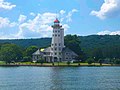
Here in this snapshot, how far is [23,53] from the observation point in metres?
154

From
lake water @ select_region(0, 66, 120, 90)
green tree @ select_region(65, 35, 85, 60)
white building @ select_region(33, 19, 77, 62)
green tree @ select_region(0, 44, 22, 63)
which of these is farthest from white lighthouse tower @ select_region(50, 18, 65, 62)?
lake water @ select_region(0, 66, 120, 90)

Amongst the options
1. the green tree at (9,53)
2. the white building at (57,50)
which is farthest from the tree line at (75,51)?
the white building at (57,50)

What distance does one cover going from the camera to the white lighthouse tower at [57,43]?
14238 cm

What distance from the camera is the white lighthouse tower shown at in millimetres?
142375

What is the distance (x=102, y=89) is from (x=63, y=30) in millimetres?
99486

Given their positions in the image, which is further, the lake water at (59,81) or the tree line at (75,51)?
the tree line at (75,51)

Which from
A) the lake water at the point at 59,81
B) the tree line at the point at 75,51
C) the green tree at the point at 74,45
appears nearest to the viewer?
the lake water at the point at 59,81

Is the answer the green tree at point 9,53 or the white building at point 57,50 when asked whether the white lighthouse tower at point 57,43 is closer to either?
the white building at point 57,50

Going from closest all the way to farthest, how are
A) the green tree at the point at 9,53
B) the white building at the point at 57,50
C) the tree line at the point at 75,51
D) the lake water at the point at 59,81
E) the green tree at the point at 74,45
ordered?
the lake water at the point at 59,81
the green tree at the point at 9,53
the tree line at the point at 75,51
the white building at the point at 57,50
the green tree at the point at 74,45

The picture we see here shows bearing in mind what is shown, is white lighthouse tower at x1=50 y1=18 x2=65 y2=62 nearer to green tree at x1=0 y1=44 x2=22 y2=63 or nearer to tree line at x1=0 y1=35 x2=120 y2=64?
tree line at x1=0 y1=35 x2=120 y2=64

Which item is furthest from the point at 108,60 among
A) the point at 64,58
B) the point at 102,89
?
the point at 102,89

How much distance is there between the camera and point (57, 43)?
468ft

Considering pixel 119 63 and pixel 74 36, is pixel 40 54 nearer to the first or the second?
pixel 74 36

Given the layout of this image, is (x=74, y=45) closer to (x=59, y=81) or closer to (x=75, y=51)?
(x=75, y=51)
